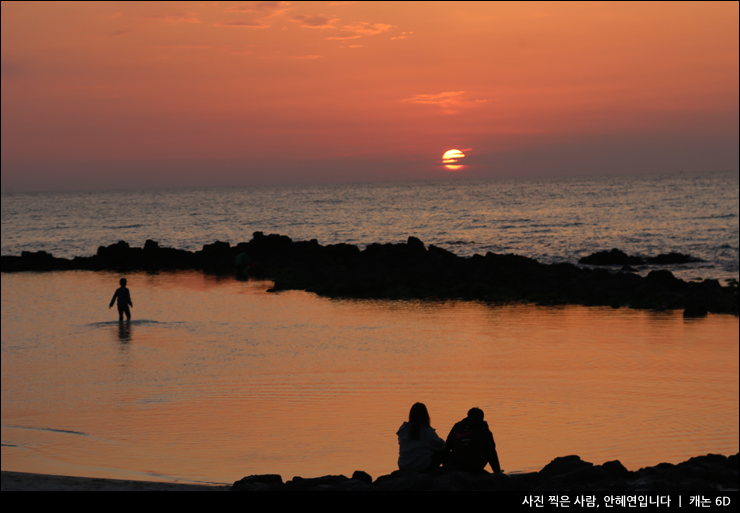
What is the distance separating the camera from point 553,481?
7.13m

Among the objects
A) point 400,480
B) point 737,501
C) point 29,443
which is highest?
point 737,501

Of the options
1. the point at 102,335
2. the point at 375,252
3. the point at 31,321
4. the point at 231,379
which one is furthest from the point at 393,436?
the point at 375,252

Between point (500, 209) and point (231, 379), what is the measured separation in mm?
94482

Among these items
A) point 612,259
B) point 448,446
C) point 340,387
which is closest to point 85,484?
point 448,446

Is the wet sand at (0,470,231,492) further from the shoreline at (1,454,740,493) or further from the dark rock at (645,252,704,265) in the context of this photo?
the dark rock at (645,252,704,265)

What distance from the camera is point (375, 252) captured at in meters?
37.8

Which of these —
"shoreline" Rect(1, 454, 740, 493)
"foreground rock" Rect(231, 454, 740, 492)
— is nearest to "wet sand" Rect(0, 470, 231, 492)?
"shoreline" Rect(1, 454, 740, 493)

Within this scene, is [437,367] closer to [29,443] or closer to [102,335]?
[29,443]

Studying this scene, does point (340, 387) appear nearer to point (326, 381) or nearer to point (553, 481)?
point (326, 381)

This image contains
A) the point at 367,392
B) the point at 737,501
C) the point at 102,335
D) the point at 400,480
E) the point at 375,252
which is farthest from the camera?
the point at 375,252

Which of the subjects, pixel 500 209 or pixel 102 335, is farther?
pixel 500 209

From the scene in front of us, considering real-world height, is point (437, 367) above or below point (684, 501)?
below

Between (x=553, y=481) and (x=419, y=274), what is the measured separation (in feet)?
79.2

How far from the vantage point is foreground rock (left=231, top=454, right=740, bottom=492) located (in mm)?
6820
